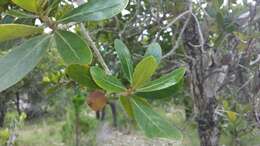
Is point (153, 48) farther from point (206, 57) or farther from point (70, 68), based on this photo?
point (206, 57)

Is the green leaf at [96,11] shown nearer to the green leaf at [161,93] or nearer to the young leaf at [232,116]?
the green leaf at [161,93]

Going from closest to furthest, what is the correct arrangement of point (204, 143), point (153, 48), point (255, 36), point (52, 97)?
point (153, 48)
point (255, 36)
point (204, 143)
point (52, 97)

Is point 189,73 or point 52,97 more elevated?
point 189,73

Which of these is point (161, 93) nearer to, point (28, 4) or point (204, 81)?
point (28, 4)

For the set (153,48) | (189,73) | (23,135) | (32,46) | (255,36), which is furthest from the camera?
(23,135)

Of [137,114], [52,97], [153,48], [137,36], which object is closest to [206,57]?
[137,36]

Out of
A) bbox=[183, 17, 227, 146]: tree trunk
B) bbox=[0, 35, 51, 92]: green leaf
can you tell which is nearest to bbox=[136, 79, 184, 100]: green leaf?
bbox=[0, 35, 51, 92]: green leaf
